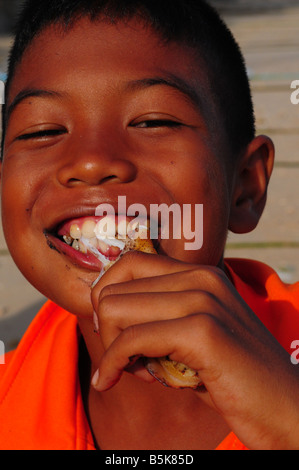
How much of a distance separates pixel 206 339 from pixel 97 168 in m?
0.51

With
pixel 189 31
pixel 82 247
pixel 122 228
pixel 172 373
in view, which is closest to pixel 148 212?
pixel 122 228

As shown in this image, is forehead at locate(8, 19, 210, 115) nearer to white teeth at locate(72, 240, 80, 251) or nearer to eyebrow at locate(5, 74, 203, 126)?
eyebrow at locate(5, 74, 203, 126)

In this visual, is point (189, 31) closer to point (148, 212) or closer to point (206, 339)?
point (148, 212)

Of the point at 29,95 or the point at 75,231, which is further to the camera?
the point at 29,95

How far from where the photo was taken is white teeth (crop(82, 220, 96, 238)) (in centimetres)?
130

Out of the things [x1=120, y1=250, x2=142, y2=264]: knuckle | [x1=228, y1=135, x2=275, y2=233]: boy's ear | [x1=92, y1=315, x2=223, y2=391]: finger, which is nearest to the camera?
[x1=92, y1=315, x2=223, y2=391]: finger

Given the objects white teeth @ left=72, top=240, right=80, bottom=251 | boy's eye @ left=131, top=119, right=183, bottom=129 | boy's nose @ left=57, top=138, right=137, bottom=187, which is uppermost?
boy's eye @ left=131, top=119, right=183, bottom=129

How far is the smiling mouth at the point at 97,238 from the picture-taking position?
1.27 m

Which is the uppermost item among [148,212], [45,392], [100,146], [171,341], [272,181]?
[100,146]

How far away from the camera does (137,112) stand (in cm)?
134

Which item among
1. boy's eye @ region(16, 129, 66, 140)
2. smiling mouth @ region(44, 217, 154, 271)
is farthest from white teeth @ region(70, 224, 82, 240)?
boy's eye @ region(16, 129, 66, 140)

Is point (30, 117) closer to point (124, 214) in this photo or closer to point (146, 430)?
point (124, 214)

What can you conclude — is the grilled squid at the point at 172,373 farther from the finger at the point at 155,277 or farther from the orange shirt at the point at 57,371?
the orange shirt at the point at 57,371

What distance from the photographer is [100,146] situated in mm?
1276
